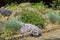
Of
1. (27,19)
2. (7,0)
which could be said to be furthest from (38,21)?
(7,0)

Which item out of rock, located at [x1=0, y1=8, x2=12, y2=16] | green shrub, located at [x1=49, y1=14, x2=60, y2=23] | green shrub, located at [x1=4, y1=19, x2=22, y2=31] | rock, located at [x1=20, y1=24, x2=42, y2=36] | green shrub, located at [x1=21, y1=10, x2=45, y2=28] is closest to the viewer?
green shrub, located at [x1=4, y1=19, x2=22, y2=31]

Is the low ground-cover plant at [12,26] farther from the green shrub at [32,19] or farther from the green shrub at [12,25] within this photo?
the green shrub at [32,19]

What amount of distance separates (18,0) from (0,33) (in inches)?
281

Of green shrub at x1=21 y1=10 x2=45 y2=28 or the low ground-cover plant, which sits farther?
green shrub at x1=21 y1=10 x2=45 y2=28

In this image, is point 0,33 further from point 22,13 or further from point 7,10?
point 7,10

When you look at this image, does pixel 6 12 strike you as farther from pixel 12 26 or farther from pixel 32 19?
pixel 12 26

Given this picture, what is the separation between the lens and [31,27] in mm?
10391

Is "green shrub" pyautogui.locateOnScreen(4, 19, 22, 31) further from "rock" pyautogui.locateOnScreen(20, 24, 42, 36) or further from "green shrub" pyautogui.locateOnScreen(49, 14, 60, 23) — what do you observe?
"green shrub" pyautogui.locateOnScreen(49, 14, 60, 23)

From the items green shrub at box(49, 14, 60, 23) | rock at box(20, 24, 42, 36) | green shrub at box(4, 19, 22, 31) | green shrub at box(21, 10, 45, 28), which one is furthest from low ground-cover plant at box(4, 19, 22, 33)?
green shrub at box(49, 14, 60, 23)

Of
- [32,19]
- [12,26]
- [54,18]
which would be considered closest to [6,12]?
[32,19]

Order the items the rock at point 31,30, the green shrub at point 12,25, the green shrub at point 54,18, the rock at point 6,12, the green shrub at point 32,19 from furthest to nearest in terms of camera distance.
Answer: the rock at point 6,12 < the green shrub at point 54,18 < the green shrub at point 32,19 < the rock at point 31,30 < the green shrub at point 12,25

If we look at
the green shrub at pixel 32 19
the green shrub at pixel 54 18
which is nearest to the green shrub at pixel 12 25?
the green shrub at pixel 32 19

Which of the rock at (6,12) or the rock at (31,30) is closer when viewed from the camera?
the rock at (31,30)

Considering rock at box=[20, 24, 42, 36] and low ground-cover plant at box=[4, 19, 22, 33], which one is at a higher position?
low ground-cover plant at box=[4, 19, 22, 33]
